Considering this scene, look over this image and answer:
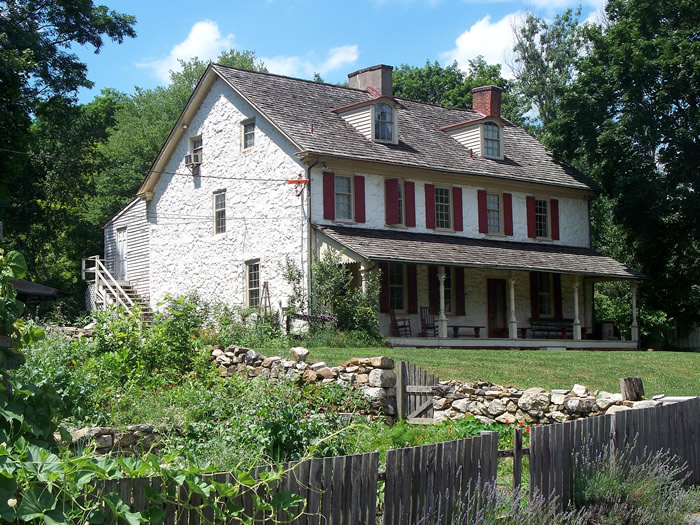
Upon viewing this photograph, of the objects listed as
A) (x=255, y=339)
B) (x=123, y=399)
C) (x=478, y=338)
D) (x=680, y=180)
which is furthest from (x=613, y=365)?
(x=680, y=180)

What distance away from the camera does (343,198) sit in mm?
26234

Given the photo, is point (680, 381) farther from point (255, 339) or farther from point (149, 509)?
point (149, 509)

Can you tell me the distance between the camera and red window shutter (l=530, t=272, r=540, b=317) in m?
30.1

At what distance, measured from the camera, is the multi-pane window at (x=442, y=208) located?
28438mm

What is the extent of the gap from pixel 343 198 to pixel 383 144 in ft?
8.89

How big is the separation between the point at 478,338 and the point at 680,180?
11343 millimetres

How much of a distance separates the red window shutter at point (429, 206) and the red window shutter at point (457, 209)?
0.93 meters

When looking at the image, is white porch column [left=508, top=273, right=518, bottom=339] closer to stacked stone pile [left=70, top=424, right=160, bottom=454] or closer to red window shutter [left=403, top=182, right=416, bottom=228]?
red window shutter [left=403, top=182, right=416, bottom=228]

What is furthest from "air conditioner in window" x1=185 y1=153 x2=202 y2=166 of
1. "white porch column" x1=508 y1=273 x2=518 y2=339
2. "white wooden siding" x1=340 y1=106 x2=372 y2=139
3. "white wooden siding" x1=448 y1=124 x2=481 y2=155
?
"white porch column" x1=508 y1=273 x2=518 y2=339

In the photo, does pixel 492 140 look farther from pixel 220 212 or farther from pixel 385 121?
pixel 220 212

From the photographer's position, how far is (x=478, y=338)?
86.5ft

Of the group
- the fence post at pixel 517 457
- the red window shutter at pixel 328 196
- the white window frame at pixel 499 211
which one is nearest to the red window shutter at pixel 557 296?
the white window frame at pixel 499 211

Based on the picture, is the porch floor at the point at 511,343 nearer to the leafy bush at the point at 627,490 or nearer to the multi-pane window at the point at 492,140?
the multi-pane window at the point at 492,140

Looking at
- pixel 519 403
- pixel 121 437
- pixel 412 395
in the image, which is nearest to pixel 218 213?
pixel 412 395
